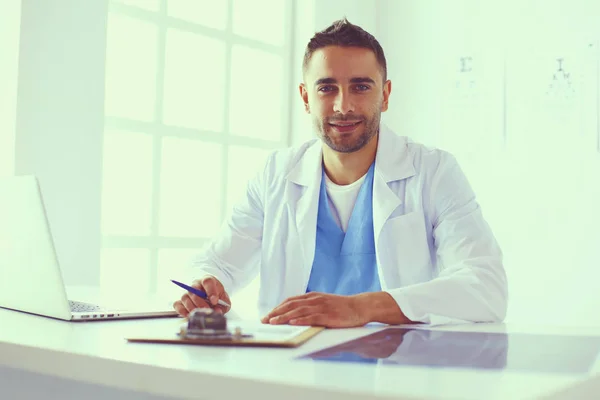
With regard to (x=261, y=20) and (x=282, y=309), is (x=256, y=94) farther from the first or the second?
(x=282, y=309)

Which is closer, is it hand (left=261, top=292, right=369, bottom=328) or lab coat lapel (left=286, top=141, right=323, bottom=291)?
hand (left=261, top=292, right=369, bottom=328)

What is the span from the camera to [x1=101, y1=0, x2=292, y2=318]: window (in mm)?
3018

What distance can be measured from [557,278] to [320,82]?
5.50ft

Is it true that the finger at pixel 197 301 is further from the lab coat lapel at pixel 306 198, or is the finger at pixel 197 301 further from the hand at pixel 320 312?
the lab coat lapel at pixel 306 198

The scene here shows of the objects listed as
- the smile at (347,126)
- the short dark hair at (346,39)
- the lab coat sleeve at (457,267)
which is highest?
the short dark hair at (346,39)

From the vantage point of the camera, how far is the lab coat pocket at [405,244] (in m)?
1.85

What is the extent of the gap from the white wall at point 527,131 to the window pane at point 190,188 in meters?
1.04

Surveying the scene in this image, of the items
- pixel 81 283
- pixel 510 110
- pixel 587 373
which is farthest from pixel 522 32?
pixel 587 373

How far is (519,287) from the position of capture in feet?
10.8

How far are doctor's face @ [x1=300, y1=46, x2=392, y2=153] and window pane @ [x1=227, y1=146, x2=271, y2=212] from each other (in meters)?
1.44

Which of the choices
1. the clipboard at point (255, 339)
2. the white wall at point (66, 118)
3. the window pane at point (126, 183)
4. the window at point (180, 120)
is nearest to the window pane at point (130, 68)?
the window at point (180, 120)

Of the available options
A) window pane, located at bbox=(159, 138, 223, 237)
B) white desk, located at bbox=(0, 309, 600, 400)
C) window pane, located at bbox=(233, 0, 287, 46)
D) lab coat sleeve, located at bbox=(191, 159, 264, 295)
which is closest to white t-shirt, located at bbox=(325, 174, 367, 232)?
lab coat sleeve, located at bbox=(191, 159, 264, 295)

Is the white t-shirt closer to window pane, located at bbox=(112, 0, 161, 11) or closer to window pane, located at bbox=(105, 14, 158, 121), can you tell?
window pane, located at bbox=(105, 14, 158, 121)

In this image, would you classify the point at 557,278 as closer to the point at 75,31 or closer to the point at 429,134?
the point at 429,134
